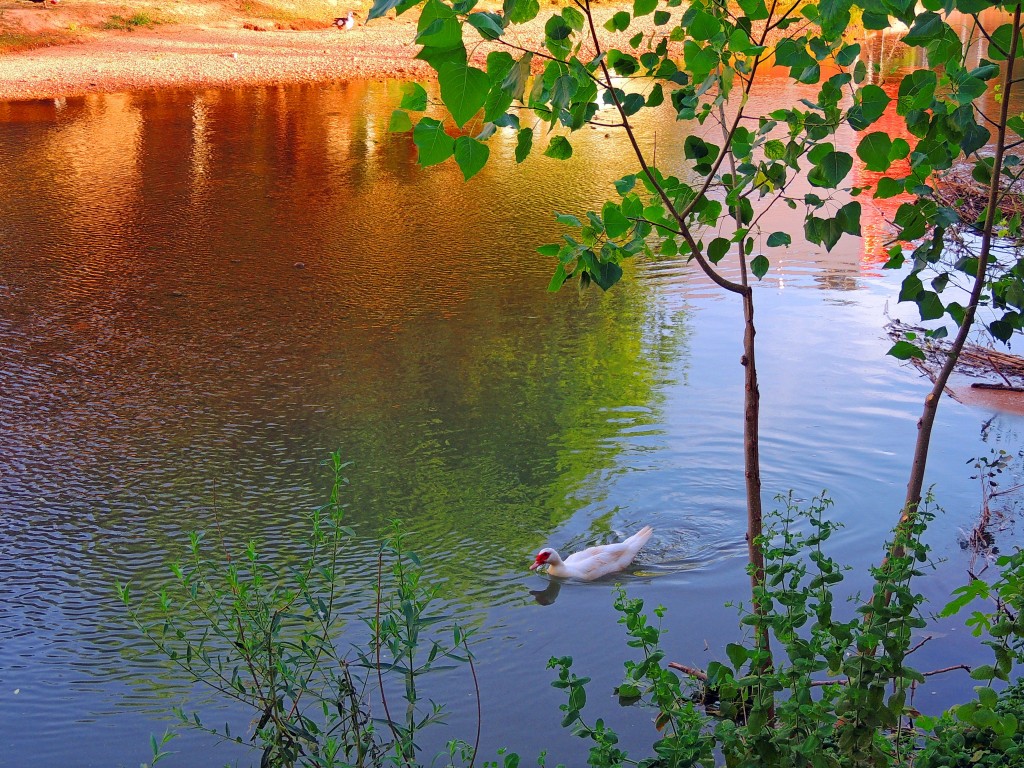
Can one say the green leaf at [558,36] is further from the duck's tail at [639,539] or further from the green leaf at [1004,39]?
the duck's tail at [639,539]

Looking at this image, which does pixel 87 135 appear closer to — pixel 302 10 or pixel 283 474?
pixel 283 474

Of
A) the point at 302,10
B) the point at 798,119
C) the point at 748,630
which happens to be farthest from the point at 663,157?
the point at 302,10

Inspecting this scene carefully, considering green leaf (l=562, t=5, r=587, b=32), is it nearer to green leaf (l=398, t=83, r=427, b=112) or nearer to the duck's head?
green leaf (l=398, t=83, r=427, b=112)

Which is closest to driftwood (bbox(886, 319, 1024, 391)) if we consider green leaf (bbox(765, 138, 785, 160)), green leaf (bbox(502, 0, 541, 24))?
green leaf (bbox(765, 138, 785, 160))

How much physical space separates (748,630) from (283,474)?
2.57m

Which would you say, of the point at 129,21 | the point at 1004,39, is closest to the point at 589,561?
the point at 1004,39

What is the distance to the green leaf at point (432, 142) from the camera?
1576 millimetres

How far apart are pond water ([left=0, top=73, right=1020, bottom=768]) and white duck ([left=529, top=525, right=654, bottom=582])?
69 millimetres

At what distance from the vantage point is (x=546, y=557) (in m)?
4.45

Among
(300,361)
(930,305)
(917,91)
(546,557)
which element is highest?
(917,91)

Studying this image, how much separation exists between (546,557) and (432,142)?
10.1 ft

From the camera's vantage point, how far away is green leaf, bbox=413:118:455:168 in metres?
1.58

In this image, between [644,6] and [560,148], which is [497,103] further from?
[560,148]

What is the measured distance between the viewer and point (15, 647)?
402 centimetres
